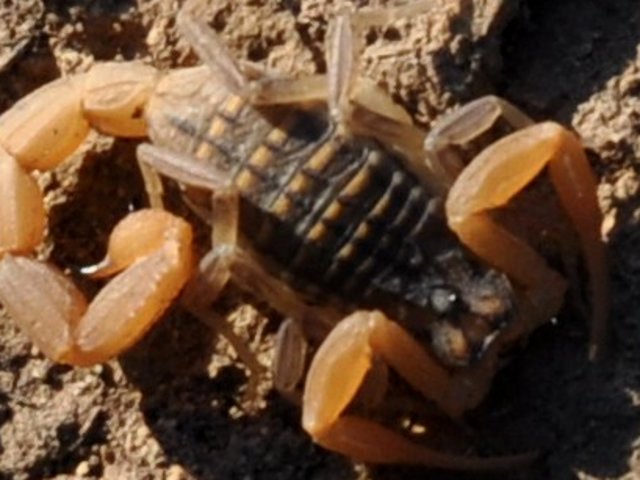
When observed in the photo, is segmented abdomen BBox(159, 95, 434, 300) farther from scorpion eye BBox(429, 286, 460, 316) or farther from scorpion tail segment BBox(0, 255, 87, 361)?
scorpion tail segment BBox(0, 255, 87, 361)

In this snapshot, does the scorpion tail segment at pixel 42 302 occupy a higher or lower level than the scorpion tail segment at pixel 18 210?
lower

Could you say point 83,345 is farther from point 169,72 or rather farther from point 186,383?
point 169,72

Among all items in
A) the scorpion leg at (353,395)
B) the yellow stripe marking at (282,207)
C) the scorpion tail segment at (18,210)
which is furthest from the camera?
the scorpion tail segment at (18,210)

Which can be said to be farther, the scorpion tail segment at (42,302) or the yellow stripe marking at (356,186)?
the scorpion tail segment at (42,302)

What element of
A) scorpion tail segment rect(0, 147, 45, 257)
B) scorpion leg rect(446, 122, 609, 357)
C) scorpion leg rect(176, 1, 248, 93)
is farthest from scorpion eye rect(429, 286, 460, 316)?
scorpion tail segment rect(0, 147, 45, 257)

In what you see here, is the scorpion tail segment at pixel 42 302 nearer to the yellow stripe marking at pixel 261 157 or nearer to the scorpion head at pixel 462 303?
the yellow stripe marking at pixel 261 157

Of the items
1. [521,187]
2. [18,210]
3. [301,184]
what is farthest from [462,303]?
[18,210]

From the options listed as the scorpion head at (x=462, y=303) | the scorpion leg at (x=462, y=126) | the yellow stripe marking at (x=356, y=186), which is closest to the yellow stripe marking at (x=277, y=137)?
the yellow stripe marking at (x=356, y=186)

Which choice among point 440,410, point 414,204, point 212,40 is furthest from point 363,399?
point 212,40
